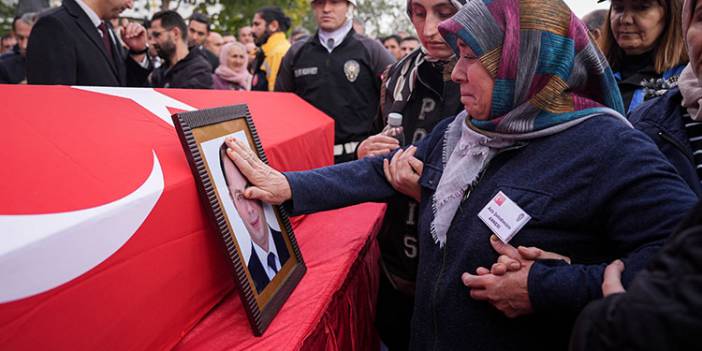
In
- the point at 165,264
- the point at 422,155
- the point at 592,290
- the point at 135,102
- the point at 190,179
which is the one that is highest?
the point at 135,102

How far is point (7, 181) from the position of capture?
81cm

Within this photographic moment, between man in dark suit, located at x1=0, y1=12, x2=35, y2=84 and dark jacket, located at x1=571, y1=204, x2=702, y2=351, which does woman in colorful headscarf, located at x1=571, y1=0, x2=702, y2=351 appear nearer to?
dark jacket, located at x1=571, y1=204, x2=702, y2=351

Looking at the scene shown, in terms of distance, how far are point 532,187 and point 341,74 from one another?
2.54m

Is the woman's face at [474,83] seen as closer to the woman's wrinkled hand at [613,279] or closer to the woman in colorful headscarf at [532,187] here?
the woman in colorful headscarf at [532,187]

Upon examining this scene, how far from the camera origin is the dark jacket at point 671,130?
4.79 ft

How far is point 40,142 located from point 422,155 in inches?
42.6

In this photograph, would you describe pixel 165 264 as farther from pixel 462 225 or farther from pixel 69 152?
pixel 462 225

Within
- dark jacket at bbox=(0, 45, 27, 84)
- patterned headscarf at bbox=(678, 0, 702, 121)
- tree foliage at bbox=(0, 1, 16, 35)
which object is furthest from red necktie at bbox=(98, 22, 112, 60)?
tree foliage at bbox=(0, 1, 16, 35)

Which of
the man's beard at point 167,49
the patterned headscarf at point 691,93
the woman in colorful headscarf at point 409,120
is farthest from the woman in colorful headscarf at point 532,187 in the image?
the man's beard at point 167,49

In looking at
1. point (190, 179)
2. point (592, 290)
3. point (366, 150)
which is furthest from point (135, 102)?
point (592, 290)

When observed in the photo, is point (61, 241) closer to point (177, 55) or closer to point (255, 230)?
point (255, 230)

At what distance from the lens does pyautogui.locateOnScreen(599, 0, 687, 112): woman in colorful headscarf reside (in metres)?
2.21

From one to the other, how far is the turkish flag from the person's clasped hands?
2.20 feet

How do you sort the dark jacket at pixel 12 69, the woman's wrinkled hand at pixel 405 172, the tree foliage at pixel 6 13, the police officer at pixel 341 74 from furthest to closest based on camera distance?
the tree foliage at pixel 6 13 → the dark jacket at pixel 12 69 → the police officer at pixel 341 74 → the woman's wrinkled hand at pixel 405 172
